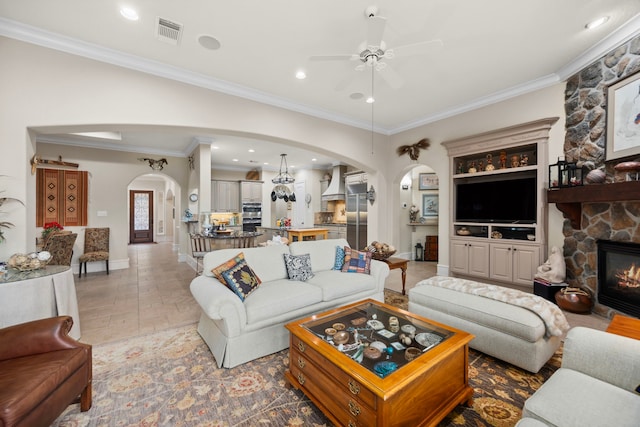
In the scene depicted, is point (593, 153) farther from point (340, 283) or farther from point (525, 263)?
point (340, 283)

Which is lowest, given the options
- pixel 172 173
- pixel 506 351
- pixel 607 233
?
pixel 506 351

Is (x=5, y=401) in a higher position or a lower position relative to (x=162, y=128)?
lower

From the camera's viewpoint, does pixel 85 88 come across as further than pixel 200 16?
Yes

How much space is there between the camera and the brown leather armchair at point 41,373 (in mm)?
1256

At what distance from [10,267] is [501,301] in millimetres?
4520

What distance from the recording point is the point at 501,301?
2.36m

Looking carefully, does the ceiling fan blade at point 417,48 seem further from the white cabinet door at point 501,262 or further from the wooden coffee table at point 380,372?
the white cabinet door at point 501,262

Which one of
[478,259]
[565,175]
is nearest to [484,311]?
[478,259]

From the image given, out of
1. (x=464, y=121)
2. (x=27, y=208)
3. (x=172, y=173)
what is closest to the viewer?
(x=27, y=208)

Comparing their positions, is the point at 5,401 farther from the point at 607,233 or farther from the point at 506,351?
the point at 607,233

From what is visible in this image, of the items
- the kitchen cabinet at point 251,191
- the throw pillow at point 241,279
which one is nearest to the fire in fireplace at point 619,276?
the throw pillow at point 241,279

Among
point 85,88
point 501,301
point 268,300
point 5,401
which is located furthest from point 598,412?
point 85,88

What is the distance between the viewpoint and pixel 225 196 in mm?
Result: 8875

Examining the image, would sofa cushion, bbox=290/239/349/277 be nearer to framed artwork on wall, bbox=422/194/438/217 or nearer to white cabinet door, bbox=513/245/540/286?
white cabinet door, bbox=513/245/540/286
